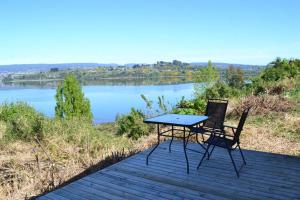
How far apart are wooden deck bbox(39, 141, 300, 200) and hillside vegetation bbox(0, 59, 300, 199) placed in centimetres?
96

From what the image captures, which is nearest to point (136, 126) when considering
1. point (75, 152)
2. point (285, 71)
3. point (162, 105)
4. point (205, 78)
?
point (162, 105)

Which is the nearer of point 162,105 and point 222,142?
point 222,142

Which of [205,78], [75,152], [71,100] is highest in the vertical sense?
[205,78]

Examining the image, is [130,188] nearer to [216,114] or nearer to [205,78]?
[216,114]

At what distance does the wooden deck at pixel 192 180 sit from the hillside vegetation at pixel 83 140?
3.16 ft

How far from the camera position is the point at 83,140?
7219 mm

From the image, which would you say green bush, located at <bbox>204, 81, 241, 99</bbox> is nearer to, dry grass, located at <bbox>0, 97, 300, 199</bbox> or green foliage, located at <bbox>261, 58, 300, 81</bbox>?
dry grass, located at <bbox>0, 97, 300, 199</bbox>

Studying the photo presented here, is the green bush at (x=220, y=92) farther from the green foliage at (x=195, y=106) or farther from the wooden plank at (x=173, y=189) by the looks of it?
the wooden plank at (x=173, y=189)

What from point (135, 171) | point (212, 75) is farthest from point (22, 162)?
point (212, 75)

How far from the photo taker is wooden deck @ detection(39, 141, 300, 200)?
3484 millimetres

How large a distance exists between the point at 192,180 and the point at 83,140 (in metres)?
3.94

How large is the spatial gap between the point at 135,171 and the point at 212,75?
56.4 feet

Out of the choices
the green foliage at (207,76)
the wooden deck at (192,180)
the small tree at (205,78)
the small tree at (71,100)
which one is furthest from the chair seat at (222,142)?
the small tree at (71,100)

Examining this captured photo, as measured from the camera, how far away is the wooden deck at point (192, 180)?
11.4 ft
